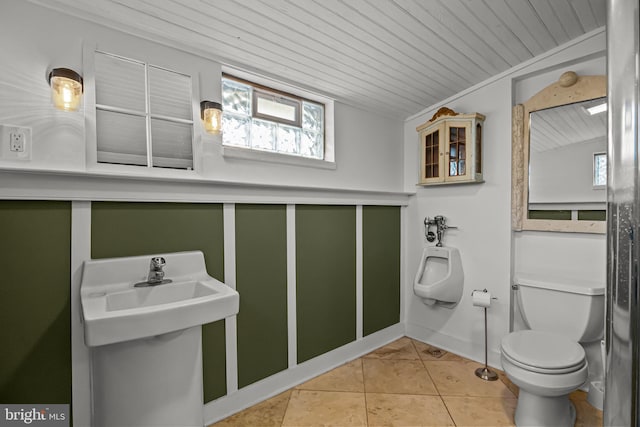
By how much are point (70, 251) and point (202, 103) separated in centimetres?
97

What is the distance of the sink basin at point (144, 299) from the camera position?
106cm

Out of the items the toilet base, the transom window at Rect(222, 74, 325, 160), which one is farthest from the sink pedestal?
the toilet base

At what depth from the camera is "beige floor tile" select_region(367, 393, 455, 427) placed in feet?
5.65

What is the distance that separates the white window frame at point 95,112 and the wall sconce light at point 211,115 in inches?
1.4

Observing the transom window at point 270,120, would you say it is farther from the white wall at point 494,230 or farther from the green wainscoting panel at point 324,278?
the white wall at point 494,230

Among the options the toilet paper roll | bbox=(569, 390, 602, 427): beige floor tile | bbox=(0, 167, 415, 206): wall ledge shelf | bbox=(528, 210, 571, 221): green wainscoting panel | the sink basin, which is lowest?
bbox=(569, 390, 602, 427): beige floor tile

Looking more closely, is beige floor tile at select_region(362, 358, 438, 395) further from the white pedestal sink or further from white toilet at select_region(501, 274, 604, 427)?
the white pedestal sink

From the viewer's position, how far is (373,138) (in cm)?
266

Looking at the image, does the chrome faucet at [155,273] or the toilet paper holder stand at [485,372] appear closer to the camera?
the chrome faucet at [155,273]

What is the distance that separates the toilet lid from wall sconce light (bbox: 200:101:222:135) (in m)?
2.01

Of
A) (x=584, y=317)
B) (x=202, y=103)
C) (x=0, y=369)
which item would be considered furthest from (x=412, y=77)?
(x=0, y=369)

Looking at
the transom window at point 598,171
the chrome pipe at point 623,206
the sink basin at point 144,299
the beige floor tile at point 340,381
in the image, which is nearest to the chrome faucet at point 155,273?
the sink basin at point 144,299

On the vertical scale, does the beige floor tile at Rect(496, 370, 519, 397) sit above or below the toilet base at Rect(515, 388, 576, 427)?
below

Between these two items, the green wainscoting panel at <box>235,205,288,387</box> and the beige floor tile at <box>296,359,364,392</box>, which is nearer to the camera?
the green wainscoting panel at <box>235,205,288,387</box>
